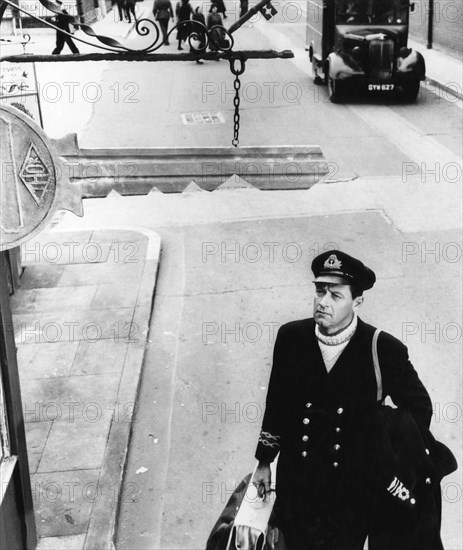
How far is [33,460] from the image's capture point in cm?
651

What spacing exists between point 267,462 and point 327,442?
0.36 metres

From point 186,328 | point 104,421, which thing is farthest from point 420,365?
point 104,421

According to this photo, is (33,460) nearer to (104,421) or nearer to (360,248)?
(104,421)

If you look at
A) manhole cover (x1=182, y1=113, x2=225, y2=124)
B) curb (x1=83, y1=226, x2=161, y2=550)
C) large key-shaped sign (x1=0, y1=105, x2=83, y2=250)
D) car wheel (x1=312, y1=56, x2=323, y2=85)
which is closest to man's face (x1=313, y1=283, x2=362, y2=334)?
large key-shaped sign (x1=0, y1=105, x2=83, y2=250)

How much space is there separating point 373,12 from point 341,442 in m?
17.8

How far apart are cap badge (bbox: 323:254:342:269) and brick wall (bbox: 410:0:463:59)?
22.2 meters

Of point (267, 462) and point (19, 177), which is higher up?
point (19, 177)

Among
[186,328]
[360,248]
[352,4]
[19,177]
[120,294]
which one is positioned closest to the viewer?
[19,177]

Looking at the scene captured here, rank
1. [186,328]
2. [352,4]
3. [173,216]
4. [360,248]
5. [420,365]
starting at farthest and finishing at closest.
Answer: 1. [352,4]
2. [173,216]
3. [360,248]
4. [186,328]
5. [420,365]

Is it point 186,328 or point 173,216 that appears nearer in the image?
point 186,328

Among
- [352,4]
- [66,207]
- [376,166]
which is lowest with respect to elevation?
[376,166]

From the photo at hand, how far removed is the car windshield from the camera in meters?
19.9

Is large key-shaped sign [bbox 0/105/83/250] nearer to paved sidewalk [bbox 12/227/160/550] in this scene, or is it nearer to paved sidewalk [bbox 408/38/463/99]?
paved sidewalk [bbox 12/227/160/550]

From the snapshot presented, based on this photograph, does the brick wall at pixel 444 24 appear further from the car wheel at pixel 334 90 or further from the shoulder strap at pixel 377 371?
the shoulder strap at pixel 377 371
